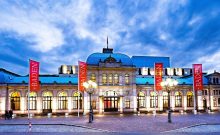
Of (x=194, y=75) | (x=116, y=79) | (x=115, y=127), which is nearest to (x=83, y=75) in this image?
(x=116, y=79)

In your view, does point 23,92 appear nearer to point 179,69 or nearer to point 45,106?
point 45,106

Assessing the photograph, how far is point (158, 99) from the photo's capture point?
6538 cm

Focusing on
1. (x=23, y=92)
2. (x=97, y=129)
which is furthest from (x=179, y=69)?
(x=97, y=129)

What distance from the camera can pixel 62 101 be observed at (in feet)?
200

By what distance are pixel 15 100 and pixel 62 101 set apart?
33.5 feet

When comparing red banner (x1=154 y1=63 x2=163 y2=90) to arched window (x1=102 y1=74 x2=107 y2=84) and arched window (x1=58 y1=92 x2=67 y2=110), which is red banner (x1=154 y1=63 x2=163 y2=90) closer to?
arched window (x1=102 y1=74 x2=107 y2=84)

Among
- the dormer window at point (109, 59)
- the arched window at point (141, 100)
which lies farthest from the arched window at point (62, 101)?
the arched window at point (141, 100)

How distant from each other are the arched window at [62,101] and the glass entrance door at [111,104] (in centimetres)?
915

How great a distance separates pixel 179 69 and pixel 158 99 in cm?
2991

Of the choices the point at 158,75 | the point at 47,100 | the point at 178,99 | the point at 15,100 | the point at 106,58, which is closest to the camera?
the point at 158,75

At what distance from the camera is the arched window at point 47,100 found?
59931mm

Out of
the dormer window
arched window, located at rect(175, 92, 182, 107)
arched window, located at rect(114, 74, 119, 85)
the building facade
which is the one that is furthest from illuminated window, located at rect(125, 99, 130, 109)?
arched window, located at rect(175, 92, 182, 107)

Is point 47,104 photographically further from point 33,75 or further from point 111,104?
point 33,75

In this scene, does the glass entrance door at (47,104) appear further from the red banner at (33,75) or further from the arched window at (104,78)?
the red banner at (33,75)
